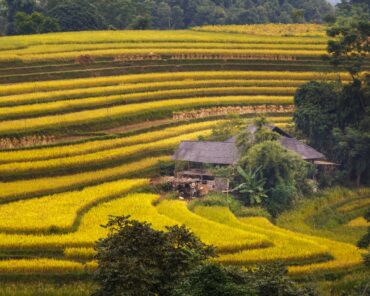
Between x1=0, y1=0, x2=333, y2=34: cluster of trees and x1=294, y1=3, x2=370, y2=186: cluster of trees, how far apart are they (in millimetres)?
25561

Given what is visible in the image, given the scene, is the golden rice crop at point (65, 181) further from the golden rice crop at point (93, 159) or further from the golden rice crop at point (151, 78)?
the golden rice crop at point (151, 78)

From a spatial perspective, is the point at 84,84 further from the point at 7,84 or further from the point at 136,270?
the point at 136,270

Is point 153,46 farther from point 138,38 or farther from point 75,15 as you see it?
point 75,15

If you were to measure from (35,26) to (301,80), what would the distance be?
784 inches

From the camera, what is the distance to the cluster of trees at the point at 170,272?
50.8 ft

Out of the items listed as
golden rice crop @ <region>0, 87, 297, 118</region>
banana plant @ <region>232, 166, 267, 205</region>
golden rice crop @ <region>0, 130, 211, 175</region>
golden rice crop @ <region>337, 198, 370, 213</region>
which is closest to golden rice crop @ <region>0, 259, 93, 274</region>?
golden rice crop @ <region>0, 130, 211, 175</region>

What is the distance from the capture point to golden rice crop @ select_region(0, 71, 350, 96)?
132 feet

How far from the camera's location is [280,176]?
30891mm

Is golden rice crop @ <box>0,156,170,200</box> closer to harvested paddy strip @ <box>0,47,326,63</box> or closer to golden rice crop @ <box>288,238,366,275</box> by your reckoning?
golden rice crop @ <box>288,238,366,275</box>

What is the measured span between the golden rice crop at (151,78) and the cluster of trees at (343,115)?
5.14m

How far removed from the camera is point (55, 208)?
87.2 ft

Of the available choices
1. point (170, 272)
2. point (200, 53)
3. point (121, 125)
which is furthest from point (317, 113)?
point (170, 272)

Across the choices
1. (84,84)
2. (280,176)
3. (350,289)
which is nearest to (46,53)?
(84,84)

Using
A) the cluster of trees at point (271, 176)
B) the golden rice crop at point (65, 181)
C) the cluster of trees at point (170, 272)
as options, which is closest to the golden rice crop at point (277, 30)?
the golden rice crop at point (65, 181)
